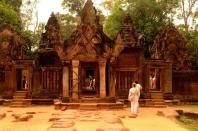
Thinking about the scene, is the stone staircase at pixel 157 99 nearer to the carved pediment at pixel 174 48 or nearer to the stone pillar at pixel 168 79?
the stone pillar at pixel 168 79

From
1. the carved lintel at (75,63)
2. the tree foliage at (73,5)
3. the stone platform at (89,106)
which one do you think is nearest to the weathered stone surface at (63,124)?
the stone platform at (89,106)

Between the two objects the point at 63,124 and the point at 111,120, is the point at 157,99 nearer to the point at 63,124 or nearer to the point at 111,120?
the point at 111,120

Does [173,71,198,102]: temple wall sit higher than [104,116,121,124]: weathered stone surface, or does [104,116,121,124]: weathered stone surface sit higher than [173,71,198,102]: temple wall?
[173,71,198,102]: temple wall

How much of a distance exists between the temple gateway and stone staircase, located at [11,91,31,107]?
0.18 metres

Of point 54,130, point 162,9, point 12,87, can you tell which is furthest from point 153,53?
point 54,130

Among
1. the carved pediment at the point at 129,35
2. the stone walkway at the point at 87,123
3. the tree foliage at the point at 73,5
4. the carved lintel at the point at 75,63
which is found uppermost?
the tree foliage at the point at 73,5

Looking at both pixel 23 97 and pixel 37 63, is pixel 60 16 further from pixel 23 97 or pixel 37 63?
pixel 23 97

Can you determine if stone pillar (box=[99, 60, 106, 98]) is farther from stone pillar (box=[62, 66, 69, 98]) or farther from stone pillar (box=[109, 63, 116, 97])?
stone pillar (box=[62, 66, 69, 98])

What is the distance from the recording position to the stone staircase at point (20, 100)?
24.1 metres

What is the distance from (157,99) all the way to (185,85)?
3.49 metres

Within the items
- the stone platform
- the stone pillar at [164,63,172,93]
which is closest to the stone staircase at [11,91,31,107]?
the stone platform

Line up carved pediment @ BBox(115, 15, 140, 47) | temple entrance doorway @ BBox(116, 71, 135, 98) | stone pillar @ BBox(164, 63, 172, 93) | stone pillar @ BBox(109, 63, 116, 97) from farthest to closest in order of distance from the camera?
carved pediment @ BBox(115, 15, 140, 47), stone pillar @ BBox(164, 63, 172, 93), temple entrance doorway @ BBox(116, 71, 135, 98), stone pillar @ BBox(109, 63, 116, 97)

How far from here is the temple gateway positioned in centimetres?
2144

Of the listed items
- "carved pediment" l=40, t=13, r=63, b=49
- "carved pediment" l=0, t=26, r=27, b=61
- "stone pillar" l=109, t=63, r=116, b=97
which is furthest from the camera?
"carved pediment" l=0, t=26, r=27, b=61
